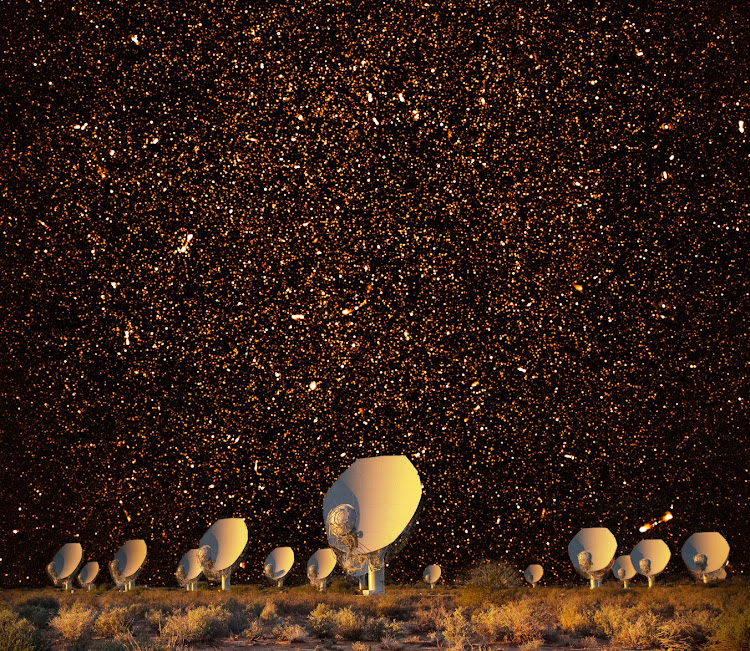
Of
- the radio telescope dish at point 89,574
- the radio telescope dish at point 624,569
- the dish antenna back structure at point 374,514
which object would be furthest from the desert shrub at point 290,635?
the radio telescope dish at point 89,574

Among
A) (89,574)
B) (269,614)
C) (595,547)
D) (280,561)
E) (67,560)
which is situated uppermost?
(67,560)

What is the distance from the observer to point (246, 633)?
13086 mm

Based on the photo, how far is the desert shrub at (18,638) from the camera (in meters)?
9.94

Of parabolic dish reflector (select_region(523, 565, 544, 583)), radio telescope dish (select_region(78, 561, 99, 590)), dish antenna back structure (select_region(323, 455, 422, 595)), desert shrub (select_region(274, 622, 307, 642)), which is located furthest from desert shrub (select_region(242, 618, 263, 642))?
radio telescope dish (select_region(78, 561, 99, 590))

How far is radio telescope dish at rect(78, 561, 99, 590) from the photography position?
34.6 meters

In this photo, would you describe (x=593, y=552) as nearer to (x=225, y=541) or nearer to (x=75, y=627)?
(x=225, y=541)

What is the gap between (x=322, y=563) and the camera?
3100cm

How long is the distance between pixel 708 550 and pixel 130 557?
2144 cm

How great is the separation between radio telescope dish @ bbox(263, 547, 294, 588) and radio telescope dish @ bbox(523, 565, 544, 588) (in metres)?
11.2

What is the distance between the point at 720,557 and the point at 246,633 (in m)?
21.2

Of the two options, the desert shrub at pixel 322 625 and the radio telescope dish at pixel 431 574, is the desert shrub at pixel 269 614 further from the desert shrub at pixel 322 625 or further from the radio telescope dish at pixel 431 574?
the radio telescope dish at pixel 431 574

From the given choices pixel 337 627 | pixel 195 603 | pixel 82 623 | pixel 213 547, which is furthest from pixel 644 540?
pixel 82 623

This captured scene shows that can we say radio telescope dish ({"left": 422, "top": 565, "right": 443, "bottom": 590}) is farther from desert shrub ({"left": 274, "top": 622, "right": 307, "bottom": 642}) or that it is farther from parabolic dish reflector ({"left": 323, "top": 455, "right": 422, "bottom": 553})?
desert shrub ({"left": 274, "top": 622, "right": 307, "bottom": 642})

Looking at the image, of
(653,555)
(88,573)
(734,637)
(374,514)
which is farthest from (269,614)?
(88,573)
